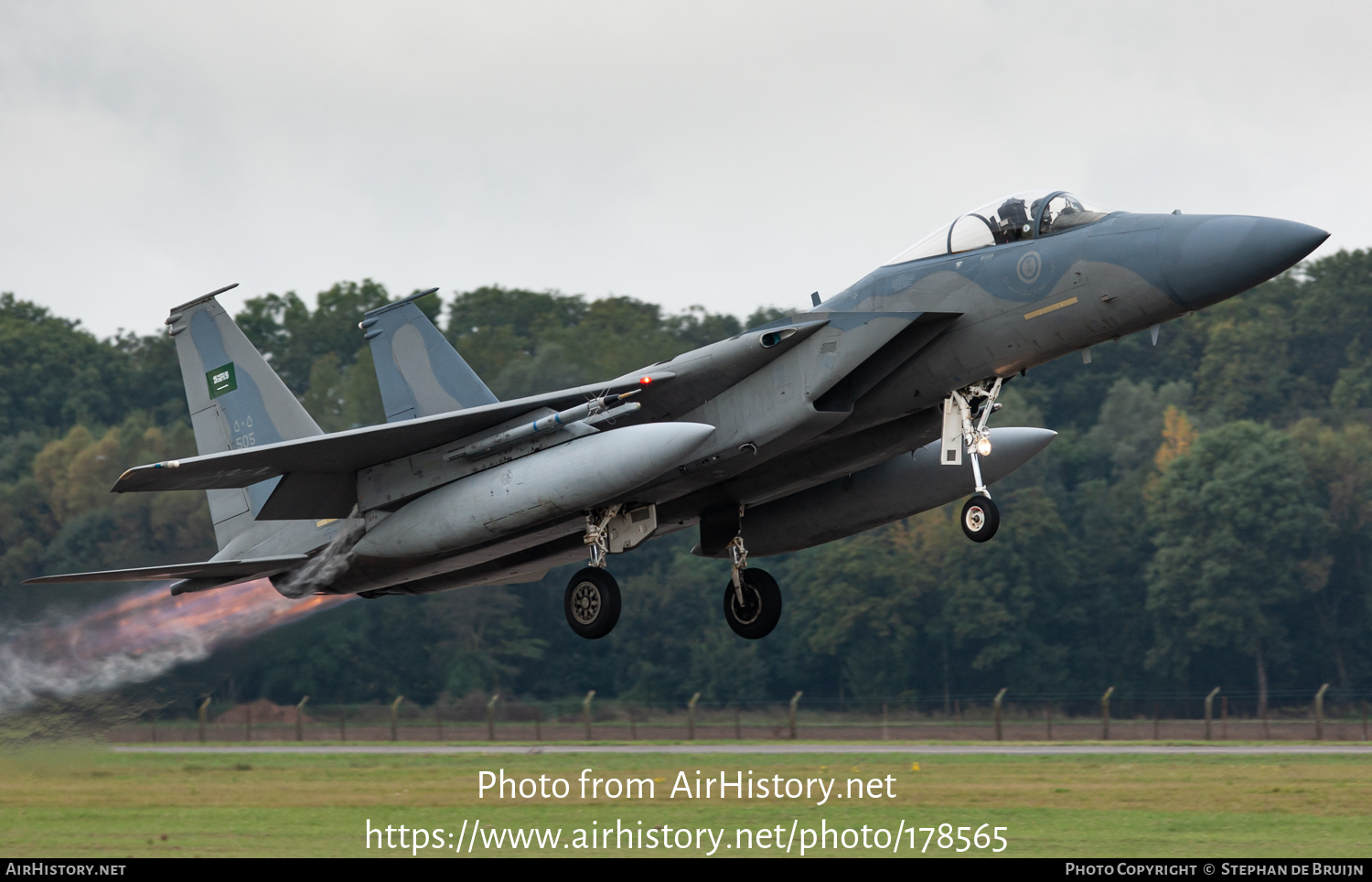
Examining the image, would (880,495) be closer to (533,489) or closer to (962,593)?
(533,489)

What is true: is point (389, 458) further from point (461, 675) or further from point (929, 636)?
point (929, 636)

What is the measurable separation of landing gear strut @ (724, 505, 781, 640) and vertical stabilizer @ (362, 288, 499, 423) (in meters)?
3.85

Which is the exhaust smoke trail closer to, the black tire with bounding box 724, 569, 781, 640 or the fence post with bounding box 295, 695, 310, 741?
the black tire with bounding box 724, 569, 781, 640

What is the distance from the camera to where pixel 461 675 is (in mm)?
57625

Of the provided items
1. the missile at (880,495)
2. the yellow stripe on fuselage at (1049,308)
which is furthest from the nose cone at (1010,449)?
the yellow stripe on fuselage at (1049,308)

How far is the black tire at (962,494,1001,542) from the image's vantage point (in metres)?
14.4

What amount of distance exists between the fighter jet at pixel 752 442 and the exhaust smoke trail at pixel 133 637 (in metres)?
1.10

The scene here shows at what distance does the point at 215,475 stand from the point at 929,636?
4955 centimetres

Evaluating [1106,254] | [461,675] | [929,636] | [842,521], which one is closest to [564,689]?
[461,675]

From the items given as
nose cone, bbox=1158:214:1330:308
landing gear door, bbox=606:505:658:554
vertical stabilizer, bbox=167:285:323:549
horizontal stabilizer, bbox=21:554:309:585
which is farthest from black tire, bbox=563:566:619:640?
nose cone, bbox=1158:214:1330:308

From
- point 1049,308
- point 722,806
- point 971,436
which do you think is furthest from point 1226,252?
point 722,806

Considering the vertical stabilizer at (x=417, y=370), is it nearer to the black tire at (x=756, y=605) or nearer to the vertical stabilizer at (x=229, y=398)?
the vertical stabilizer at (x=229, y=398)

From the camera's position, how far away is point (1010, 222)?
14.8 meters

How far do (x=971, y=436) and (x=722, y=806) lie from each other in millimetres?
10386
